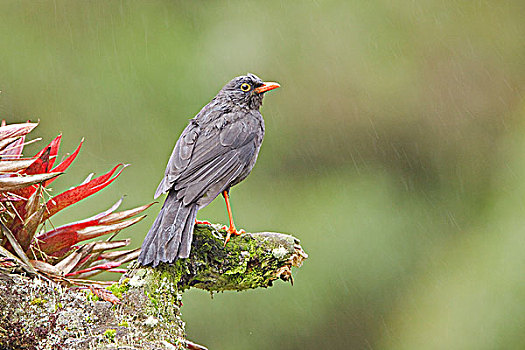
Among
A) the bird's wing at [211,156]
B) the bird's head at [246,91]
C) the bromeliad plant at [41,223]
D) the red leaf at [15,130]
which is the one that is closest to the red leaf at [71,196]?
the bromeliad plant at [41,223]

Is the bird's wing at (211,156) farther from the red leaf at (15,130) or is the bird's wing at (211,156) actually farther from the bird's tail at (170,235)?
the red leaf at (15,130)

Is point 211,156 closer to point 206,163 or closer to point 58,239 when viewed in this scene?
point 206,163

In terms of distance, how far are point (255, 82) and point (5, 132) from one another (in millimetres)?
1431

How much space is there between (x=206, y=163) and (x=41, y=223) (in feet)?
2.42

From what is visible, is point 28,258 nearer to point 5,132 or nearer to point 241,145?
point 5,132

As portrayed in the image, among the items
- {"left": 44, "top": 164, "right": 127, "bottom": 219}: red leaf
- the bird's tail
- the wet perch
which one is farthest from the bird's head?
{"left": 44, "top": 164, "right": 127, "bottom": 219}: red leaf

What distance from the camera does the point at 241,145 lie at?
246 centimetres

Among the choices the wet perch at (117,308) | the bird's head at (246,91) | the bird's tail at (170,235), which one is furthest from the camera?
the bird's head at (246,91)

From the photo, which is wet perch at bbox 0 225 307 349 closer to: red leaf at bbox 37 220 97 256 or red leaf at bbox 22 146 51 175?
red leaf at bbox 37 220 97 256

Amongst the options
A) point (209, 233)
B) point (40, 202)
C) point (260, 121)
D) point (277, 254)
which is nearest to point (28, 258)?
point (40, 202)

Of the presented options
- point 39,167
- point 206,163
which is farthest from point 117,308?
point 206,163

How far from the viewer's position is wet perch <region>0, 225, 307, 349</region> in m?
1.43

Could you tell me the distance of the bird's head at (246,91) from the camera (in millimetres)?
2822

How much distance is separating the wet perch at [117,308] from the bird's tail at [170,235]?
38 millimetres
